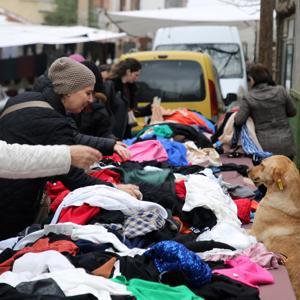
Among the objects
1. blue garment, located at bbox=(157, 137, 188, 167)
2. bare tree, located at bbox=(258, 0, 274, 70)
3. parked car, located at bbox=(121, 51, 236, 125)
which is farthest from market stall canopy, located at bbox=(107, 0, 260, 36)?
blue garment, located at bbox=(157, 137, 188, 167)

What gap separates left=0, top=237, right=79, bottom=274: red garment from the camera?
3.22 metres

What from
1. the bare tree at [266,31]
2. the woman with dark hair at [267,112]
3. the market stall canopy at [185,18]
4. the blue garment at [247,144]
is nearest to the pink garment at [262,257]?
the blue garment at [247,144]

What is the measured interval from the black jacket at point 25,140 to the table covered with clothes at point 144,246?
0.17m

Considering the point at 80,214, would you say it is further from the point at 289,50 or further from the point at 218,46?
A: the point at 218,46

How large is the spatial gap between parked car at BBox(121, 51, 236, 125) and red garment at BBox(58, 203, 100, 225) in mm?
6088

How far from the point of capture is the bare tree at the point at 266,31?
1416 cm

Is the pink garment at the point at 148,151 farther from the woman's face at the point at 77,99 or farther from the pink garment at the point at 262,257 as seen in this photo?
the pink garment at the point at 262,257

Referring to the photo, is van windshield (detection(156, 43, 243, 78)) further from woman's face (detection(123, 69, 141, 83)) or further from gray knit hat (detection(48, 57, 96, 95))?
gray knit hat (detection(48, 57, 96, 95))

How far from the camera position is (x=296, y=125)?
34.4 feet

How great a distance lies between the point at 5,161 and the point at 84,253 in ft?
2.22

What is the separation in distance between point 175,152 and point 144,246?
2647 mm

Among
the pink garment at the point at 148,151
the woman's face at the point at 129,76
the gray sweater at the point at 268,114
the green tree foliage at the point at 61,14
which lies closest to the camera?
the pink garment at the point at 148,151

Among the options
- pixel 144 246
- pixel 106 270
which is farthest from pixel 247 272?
pixel 106 270

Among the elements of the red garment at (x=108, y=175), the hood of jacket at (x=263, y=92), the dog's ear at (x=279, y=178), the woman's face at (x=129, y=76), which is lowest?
the red garment at (x=108, y=175)
